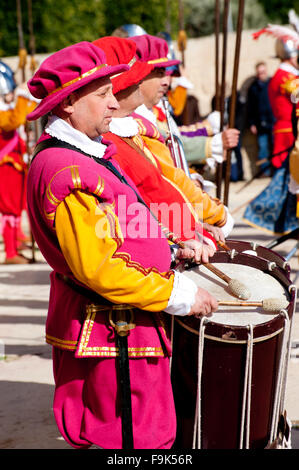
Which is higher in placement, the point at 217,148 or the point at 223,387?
the point at 217,148

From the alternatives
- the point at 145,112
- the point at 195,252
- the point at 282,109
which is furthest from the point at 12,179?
the point at 195,252

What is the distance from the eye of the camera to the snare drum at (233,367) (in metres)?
2.27

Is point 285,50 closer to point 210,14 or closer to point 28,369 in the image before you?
point 28,369

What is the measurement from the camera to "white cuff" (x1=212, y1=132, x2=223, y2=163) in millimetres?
4006

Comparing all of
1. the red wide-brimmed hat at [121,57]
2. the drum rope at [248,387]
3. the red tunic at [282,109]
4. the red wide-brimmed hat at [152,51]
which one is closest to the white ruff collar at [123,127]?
the red wide-brimmed hat at [121,57]

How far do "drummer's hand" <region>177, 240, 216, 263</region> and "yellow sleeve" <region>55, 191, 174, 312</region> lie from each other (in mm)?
343

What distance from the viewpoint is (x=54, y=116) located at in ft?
7.16

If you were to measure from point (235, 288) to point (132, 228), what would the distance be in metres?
0.43

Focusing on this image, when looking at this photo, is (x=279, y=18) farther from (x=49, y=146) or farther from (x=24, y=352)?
(x=49, y=146)

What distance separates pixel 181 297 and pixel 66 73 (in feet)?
2.60

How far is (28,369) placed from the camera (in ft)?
13.5

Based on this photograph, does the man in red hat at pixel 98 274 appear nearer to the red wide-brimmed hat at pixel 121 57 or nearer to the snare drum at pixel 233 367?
the snare drum at pixel 233 367

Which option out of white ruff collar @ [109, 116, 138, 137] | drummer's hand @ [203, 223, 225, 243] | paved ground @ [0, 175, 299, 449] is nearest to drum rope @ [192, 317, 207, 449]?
drummer's hand @ [203, 223, 225, 243]

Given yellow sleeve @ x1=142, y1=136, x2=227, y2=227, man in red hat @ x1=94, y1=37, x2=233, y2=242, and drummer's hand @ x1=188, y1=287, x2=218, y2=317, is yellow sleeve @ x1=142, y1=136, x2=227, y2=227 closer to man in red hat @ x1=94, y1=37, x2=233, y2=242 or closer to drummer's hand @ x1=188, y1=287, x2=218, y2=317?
man in red hat @ x1=94, y1=37, x2=233, y2=242
